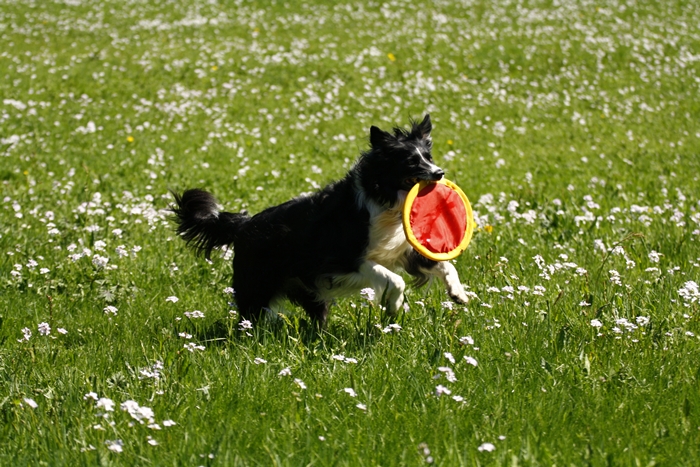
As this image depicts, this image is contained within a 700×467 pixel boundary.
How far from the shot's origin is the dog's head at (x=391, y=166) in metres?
4.64

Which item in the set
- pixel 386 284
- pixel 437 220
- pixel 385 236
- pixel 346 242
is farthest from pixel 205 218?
pixel 437 220

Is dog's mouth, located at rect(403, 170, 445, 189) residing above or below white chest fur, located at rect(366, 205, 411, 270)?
above

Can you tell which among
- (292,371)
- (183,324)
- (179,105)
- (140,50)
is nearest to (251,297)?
(183,324)

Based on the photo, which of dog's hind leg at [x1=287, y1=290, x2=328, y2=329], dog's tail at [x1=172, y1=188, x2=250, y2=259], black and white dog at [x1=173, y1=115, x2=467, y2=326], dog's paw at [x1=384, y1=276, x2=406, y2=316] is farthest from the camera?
dog's tail at [x1=172, y1=188, x2=250, y2=259]

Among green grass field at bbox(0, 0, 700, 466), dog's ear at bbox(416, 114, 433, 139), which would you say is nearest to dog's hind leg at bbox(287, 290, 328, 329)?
green grass field at bbox(0, 0, 700, 466)

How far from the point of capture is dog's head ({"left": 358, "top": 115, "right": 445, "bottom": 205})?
15.2 feet

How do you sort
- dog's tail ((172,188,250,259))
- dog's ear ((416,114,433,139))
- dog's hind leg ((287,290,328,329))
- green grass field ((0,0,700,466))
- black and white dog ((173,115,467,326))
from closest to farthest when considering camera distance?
1. green grass field ((0,0,700,466))
2. black and white dog ((173,115,467,326))
3. dog's ear ((416,114,433,139))
4. dog's hind leg ((287,290,328,329))
5. dog's tail ((172,188,250,259))

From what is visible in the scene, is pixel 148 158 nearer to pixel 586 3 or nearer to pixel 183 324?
pixel 183 324

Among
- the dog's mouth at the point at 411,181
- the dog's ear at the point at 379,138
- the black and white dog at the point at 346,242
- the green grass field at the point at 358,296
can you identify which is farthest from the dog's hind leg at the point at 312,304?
the dog's ear at the point at 379,138

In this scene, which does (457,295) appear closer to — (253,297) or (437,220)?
(437,220)

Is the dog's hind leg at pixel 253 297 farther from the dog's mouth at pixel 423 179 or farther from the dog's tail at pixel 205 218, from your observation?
the dog's mouth at pixel 423 179

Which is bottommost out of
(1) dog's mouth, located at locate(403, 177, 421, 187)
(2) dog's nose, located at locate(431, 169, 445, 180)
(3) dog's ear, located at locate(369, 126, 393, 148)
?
(1) dog's mouth, located at locate(403, 177, 421, 187)

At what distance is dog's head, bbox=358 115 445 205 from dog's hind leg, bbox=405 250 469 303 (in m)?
0.50

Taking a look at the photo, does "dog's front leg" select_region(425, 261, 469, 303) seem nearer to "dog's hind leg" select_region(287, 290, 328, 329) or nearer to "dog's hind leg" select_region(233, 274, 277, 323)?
"dog's hind leg" select_region(287, 290, 328, 329)
